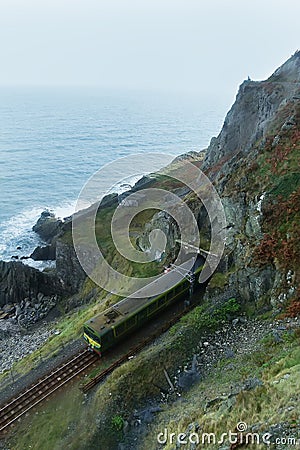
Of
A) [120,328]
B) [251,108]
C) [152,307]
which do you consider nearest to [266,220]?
[152,307]

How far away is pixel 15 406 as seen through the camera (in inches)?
835

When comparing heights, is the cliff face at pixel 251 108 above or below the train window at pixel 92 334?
above

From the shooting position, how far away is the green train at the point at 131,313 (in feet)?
75.2

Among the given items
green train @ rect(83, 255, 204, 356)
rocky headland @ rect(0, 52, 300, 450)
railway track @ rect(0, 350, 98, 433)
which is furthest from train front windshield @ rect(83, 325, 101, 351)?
rocky headland @ rect(0, 52, 300, 450)

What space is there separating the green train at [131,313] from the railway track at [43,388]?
1.04 metres

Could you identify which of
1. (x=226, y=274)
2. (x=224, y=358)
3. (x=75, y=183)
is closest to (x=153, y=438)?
(x=224, y=358)

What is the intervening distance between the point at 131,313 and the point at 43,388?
6.86 m

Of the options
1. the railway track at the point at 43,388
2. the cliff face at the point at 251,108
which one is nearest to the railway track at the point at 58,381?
the railway track at the point at 43,388

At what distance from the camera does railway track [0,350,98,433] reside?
20.7m

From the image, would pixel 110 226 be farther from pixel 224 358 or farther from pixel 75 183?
pixel 75 183

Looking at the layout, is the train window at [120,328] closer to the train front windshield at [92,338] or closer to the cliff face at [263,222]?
the train front windshield at [92,338]

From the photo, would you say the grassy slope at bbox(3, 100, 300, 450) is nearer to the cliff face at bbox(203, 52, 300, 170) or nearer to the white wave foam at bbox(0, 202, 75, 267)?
the cliff face at bbox(203, 52, 300, 170)

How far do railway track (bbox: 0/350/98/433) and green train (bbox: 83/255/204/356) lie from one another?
1.04 meters

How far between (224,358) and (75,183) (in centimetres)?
8085
